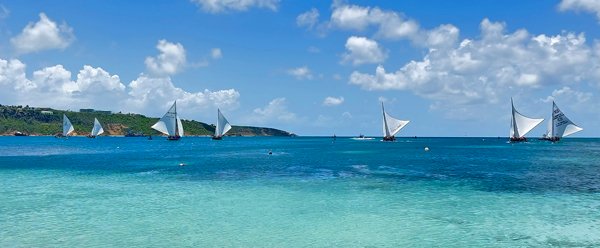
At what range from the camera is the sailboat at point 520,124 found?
527 feet

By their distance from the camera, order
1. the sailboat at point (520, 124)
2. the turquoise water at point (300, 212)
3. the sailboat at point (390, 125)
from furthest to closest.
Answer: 1. the sailboat at point (390, 125)
2. the sailboat at point (520, 124)
3. the turquoise water at point (300, 212)

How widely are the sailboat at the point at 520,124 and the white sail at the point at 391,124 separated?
37.9 m

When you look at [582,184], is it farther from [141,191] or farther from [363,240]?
[141,191]

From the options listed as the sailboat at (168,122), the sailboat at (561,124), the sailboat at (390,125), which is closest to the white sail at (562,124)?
the sailboat at (561,124)

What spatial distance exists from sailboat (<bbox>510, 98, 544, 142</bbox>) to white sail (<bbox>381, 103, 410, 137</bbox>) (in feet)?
124

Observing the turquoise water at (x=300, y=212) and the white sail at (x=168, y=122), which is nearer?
the turquoise water at (x=300, y=212)

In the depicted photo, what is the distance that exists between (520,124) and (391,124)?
47.2 m

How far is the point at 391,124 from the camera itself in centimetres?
18738

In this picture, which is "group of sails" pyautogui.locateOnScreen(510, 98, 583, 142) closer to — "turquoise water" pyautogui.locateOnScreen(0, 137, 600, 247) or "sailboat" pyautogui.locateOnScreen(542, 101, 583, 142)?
"sailboat" pyautogui.locateOnScreen(542, 101, 583, 142)

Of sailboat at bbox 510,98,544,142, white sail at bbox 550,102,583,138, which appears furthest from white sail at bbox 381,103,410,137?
white sail at bbox 550,102,583,138

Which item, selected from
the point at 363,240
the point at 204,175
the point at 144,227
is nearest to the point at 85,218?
the point at 144,227

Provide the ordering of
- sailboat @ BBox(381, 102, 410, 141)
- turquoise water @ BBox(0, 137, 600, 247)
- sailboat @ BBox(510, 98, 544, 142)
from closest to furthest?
turquoise water @ BBox(0, 137, 600, 247), sailboat @ BBox(510, 98, 544, 142), sailboat @ BBox(381, 102, 410, 141)

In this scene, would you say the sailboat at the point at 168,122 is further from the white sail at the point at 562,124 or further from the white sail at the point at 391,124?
the white sail at the point at 562,124

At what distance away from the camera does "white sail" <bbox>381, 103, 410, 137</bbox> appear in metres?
182
